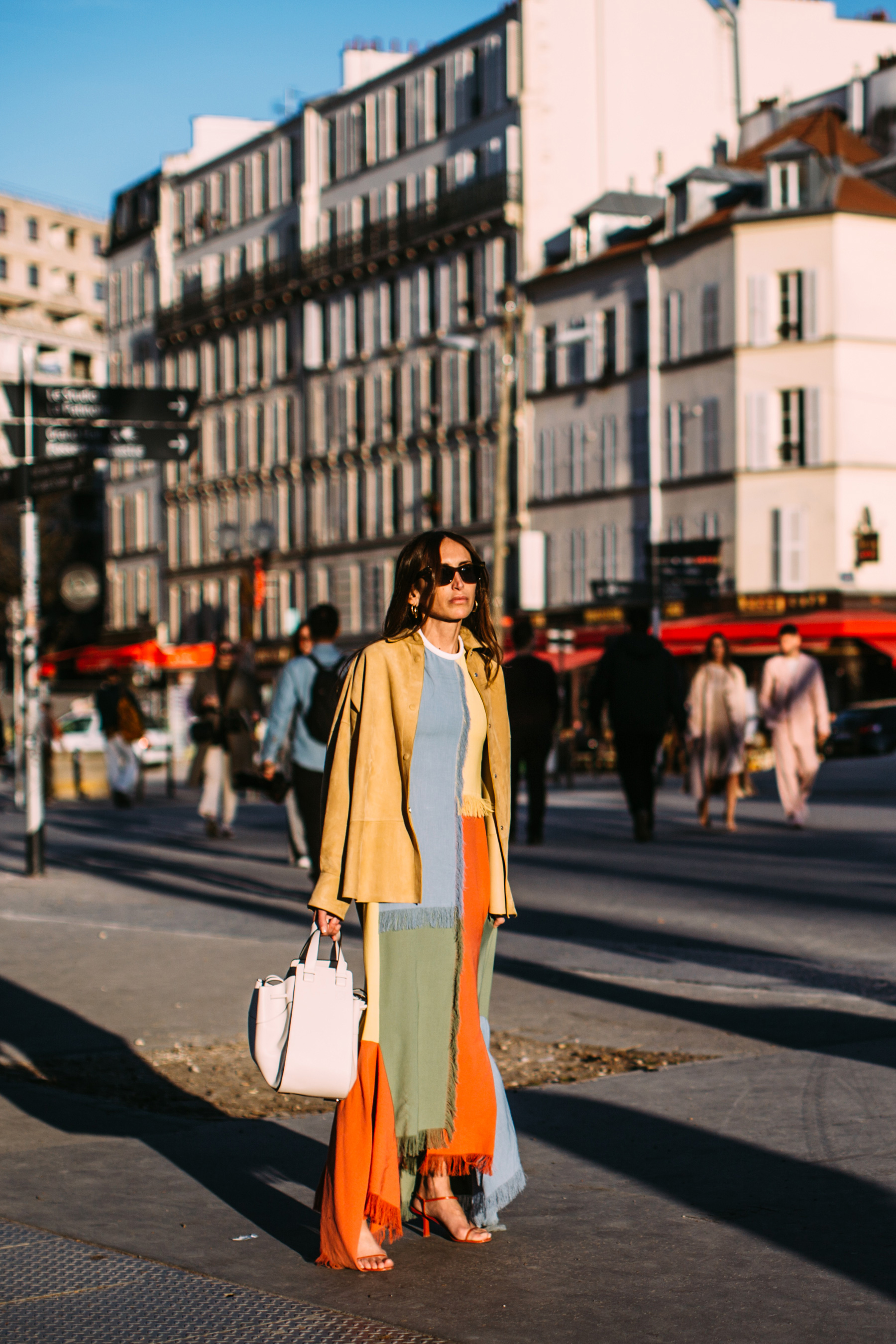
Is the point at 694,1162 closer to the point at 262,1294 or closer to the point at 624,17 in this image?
the point at 262,1294

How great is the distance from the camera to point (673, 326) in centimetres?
4934

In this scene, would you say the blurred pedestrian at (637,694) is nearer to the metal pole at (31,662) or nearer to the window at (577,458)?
the metal pole at (31,662)

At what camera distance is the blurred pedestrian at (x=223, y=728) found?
17719 mm

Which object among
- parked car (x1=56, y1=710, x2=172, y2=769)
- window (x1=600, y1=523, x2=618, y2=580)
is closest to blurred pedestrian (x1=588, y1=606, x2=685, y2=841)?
parked car (x1=56, y1=710, x2=172, y2=769)

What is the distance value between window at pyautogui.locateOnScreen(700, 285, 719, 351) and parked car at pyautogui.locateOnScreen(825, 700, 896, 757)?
15118 millimetres

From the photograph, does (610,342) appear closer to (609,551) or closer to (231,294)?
(609,551)

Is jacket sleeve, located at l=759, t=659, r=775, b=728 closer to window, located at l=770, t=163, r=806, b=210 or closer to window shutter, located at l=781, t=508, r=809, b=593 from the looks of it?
window shutter, located at l=781, t=508, r=809, b=593

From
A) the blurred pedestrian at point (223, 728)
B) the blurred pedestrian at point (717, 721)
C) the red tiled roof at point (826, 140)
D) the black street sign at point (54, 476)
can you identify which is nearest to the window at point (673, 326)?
the red tiled roof at point (826, 140)

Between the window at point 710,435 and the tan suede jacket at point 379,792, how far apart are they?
144 feet

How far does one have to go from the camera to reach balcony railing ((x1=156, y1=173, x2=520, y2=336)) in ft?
186

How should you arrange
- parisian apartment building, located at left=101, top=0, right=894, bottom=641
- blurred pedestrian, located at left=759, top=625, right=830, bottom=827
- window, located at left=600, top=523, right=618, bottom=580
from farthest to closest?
parisian apartment building, located at left=101, top=0, right=894, bottom=641, window, located at left=600, top=523, right=618, bottom=580, blurred pedestrian, located at left=759, top=625, right=830, bottom=827

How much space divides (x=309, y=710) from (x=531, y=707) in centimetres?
460

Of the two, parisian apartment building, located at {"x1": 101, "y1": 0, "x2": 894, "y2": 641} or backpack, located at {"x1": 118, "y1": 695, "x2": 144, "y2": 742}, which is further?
parisian apartment building, located at {"x1": 101, "y1": 0, "x2": 894, "y2": 641}

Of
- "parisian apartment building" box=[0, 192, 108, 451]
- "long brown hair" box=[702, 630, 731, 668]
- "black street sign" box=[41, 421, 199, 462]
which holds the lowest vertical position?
"long brown hair" box=[702, 630, 731, 668]
